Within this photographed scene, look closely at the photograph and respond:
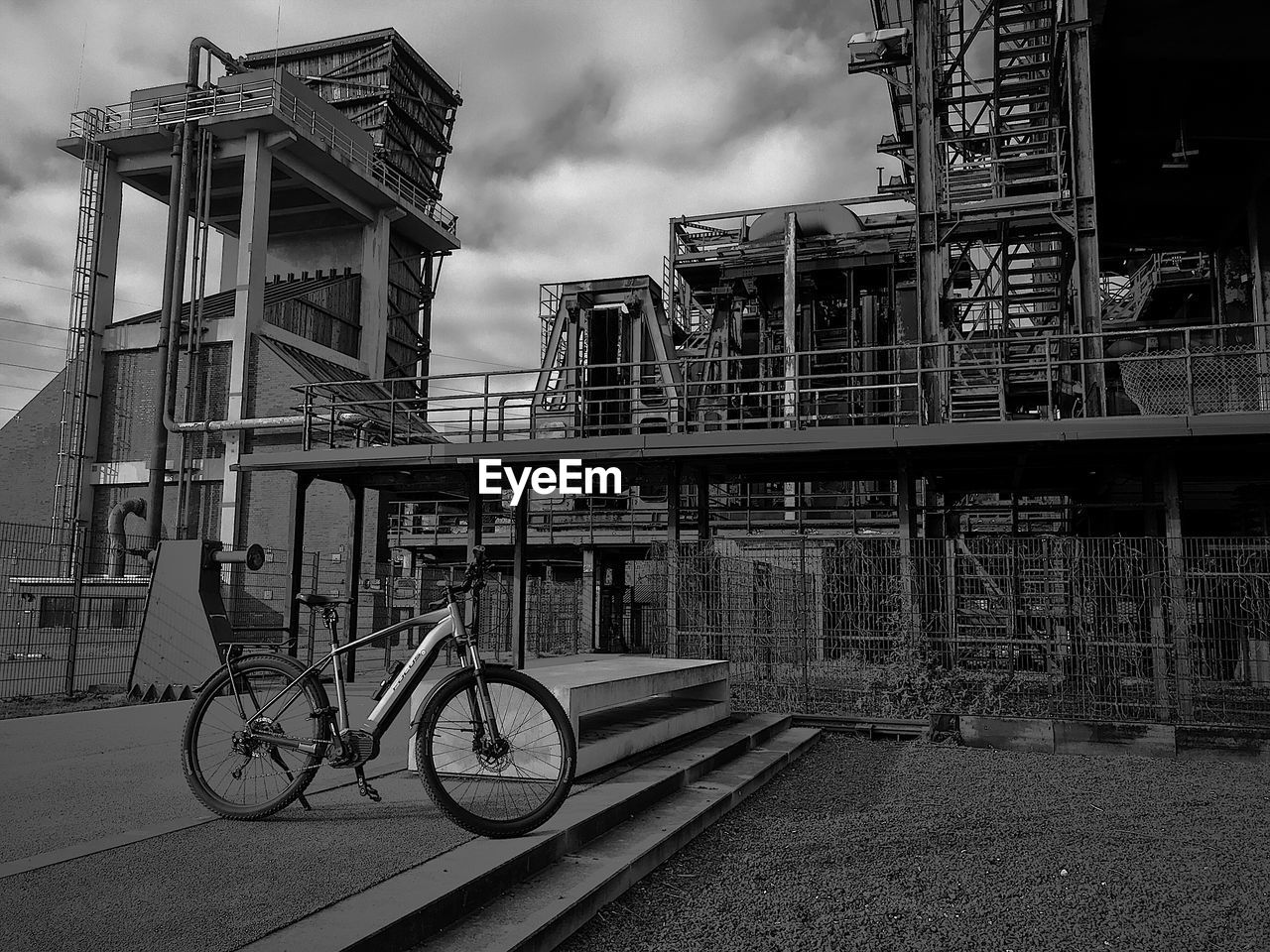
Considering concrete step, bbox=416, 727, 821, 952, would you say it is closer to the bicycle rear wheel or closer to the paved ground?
the paved ground

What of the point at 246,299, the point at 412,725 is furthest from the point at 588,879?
the point at 246,299

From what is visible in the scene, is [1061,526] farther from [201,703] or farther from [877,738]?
[201,703]

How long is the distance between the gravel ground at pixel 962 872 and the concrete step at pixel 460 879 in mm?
435

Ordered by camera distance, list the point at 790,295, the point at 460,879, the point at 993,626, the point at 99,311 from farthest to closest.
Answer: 1. the point at 99,311
2. the point at 790,295
3. the point at 993,626
4. the point at 460,879

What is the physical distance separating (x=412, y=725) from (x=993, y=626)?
9.57 m

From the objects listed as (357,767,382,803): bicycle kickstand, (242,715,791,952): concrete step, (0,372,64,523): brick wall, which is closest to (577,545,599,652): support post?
(242,715,791,952): concrete step

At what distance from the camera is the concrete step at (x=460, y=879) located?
12.1ft

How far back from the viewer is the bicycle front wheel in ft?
16.9

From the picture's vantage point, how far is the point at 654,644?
45.8 ft

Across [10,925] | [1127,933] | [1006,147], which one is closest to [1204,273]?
[1006,147]

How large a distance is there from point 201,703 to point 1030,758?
8.30 meters

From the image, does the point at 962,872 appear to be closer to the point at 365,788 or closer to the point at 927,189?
the point at 365,788

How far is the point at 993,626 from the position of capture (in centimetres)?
1298

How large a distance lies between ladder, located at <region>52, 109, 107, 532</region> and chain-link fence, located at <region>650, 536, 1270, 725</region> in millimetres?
27984
